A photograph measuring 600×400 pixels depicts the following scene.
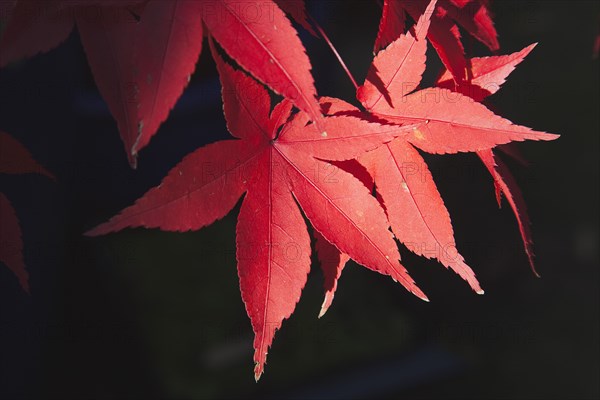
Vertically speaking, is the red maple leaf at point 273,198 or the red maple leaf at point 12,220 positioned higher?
the red maple leaf at point 12,220

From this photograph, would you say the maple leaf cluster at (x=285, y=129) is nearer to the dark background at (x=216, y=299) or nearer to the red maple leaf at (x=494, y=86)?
the red maple leaf at (x=494, y=86)

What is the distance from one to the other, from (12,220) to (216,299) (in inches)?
50.4

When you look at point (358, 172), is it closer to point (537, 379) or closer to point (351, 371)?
point (351, 371)

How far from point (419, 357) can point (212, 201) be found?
1.40m

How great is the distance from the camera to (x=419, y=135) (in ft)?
1.88

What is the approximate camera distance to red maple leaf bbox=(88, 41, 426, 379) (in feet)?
1.73

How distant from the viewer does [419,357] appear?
1823 millimetres

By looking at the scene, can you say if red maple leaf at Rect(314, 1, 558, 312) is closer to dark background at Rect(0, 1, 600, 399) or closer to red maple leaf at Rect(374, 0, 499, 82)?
red maple leaf at Rect(374, 0, 499, 82)

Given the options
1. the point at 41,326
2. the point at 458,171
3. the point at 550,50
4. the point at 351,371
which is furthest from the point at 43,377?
the point at 550,50

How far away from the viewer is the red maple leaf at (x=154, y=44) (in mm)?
463

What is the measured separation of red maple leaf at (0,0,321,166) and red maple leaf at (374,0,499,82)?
4.9 inches

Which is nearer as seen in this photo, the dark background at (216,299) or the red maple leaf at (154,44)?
the red maple leaf at (154,44)

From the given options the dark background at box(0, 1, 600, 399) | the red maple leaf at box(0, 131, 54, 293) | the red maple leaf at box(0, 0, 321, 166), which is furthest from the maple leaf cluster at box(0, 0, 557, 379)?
the dark background at box(0, 1, 600, 399)

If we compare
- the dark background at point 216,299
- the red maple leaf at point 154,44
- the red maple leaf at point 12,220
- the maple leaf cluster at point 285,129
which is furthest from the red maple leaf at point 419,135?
the dark background at point 216,299
